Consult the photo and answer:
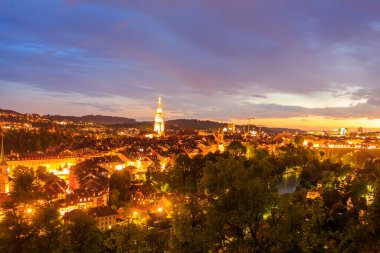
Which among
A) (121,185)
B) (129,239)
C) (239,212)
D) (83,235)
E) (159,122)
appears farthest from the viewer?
(159,122)

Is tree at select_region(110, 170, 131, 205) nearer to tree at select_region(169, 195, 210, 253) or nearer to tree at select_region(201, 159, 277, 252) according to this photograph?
tree at select_region(169, 195, 210, 253)

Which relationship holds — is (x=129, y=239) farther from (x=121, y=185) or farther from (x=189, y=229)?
(x=121, y=185)

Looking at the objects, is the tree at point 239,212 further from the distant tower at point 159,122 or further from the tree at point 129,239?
the distant tower at point 159,122

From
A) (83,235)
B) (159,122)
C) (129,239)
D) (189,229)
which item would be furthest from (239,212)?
(159,122)

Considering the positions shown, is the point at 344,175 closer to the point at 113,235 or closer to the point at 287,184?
the point at 287,184

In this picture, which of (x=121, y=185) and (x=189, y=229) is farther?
(x=121, y=185)

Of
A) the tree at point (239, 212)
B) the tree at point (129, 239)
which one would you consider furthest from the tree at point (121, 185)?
the tree at point (239, 212)

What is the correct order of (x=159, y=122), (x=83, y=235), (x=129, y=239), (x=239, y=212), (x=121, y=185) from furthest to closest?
(x=159, y=122) < (x=121, y=185) < (x=83, y=235) < (x=129, y=239) < (x=239, y=212)

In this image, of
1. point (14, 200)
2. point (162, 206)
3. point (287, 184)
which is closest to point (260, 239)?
point (14, 200)

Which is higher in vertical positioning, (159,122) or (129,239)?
(159,122)

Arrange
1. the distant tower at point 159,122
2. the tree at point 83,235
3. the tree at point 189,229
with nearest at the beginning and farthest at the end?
the tree at point 189,229 < the tree at point 83,235 < the distant tower at point 159,122

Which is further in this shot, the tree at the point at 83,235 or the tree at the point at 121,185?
the tree at the point at 121,185
